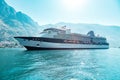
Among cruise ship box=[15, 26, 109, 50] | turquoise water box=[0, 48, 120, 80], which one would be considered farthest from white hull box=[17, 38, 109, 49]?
turquoise water box=[0, 48, 120, 80]

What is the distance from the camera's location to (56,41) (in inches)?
2766

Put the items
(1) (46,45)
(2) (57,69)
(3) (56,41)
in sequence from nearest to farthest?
(2) (57,69) → (1) (46,45) → (3) (56,41)

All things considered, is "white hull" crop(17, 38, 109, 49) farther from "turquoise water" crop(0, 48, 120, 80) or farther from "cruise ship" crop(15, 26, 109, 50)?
"turquoise water" crop(0, 48, 120, 80)

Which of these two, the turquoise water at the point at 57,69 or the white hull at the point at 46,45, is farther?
the white hull at the point at 46,45

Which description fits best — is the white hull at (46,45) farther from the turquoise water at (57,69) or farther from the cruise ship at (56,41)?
the turquoise water at (57,69)

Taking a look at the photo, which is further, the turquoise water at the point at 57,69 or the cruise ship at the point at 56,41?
the cruise ship at the point at 56,41

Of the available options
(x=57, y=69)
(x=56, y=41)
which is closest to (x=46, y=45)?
(x=56, y=41)

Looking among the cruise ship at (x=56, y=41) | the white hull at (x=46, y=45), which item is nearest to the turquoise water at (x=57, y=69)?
Answer: the white hull at (x=46, y=45)

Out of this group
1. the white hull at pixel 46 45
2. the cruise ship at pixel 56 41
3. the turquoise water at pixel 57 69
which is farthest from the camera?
the cruise ship at pixel 56 41

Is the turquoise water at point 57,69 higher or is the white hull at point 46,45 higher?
the white hull at point 46,45

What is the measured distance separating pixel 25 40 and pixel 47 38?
11.2m

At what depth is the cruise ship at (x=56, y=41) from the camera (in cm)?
6138

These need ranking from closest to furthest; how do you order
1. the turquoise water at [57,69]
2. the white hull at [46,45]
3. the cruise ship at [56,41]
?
the turquoise water at [57,69], the white hull at [46,45], the cruise ship at [56,41]

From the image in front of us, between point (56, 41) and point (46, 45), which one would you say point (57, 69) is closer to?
point (46, 45)
